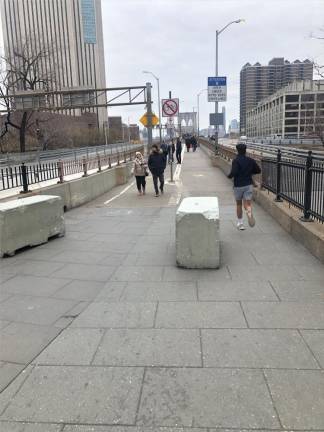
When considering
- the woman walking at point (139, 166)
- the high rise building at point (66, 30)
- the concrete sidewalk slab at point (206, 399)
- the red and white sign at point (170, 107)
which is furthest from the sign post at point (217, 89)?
the high rise building at point (66, 30)

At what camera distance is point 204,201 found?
699 cm

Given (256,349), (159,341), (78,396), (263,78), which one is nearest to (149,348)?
(159,341)

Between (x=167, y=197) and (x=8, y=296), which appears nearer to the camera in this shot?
(x=8, y=296)

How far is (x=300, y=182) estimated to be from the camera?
8.11 metres

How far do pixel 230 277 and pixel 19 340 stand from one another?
2895 mm

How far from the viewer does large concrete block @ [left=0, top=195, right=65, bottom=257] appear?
22.7 ft

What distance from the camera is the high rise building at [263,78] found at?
113 meters

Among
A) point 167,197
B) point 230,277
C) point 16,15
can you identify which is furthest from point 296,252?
point 16,15

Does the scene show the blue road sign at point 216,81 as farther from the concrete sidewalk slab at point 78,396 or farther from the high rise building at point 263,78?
the high rise building at point 263,78

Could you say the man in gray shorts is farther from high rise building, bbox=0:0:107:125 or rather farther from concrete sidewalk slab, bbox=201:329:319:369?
high rise building, bbox=0:0:107:125

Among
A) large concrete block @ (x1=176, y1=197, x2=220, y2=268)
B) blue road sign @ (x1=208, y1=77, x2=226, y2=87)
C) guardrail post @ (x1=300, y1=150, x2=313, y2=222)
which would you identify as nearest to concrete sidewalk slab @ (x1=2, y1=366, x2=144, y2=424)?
large concrete block @ (x1=176, y1=197, x2=220, y2=268)

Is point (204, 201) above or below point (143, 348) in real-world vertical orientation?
above

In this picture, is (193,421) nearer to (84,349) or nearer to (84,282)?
(84,349)

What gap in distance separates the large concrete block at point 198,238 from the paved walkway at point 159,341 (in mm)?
227
